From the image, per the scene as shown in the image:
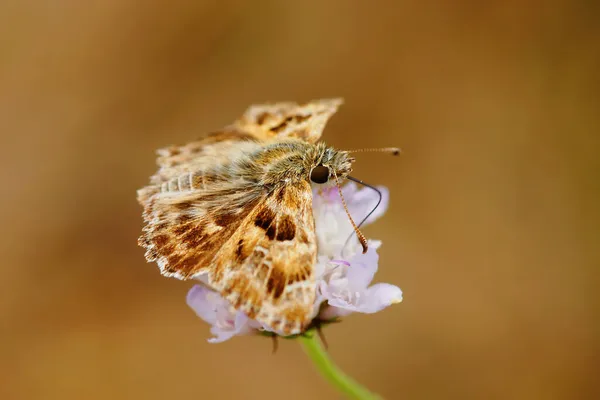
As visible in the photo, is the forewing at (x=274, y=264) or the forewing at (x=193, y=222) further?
the forewing at (x=193, y=222)

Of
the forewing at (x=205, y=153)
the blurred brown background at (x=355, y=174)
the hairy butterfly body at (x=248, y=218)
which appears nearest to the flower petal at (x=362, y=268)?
the hairy butterfly body at (x=248, y=218)

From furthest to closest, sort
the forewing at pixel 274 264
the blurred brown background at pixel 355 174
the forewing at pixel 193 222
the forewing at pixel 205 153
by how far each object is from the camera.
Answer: the blurred brown background at pixel 355 174, the forewing at pixel 205 153, the forewing at pixel 193 222, the forewing at pixel 274 264

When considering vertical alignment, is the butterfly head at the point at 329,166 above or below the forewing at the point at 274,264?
above

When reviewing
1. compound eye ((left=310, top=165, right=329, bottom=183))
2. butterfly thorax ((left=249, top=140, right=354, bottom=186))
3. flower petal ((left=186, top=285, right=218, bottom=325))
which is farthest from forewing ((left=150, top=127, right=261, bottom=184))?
Answer: flower petal ((left=186, top=285, right=218, bottom=325))

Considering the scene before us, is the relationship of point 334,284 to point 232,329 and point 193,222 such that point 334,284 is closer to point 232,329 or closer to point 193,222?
point 232,329

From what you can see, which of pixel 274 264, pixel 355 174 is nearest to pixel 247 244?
pixel 274 264

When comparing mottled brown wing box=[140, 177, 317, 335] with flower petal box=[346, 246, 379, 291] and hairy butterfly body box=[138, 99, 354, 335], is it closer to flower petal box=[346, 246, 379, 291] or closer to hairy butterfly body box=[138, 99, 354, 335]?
hairy butterfly body box=[138, 99, 354, 335]

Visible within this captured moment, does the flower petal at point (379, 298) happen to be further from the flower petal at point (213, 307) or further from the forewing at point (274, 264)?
the flower petal at point (213, 307)
